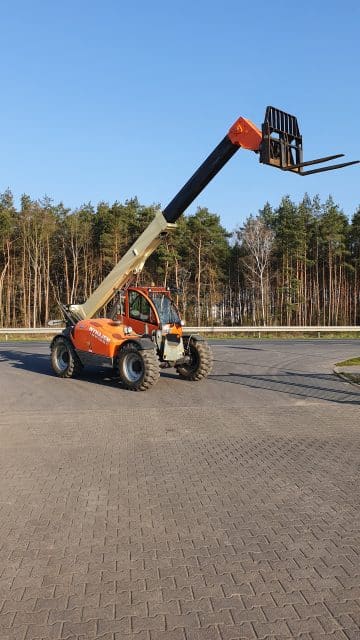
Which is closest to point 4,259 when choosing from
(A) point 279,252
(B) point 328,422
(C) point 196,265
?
(C) point 196,265

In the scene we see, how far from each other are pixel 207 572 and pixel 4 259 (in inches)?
2076

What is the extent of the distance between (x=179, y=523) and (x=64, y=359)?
10937mm

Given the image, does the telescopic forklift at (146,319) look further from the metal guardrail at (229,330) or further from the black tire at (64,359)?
the metal guardrail at (229,330)

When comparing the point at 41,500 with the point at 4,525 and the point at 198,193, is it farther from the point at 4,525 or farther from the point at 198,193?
the point at 198,193

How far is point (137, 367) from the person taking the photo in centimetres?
1302

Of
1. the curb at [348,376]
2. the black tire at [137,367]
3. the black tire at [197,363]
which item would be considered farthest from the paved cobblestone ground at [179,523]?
the curb at [348,376]

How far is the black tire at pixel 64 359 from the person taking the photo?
14.8m

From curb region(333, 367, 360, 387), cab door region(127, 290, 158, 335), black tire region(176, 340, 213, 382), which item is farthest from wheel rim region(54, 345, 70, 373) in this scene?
curb region(333, 367, 360, 387)

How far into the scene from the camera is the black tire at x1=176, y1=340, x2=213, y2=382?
46.6 feet

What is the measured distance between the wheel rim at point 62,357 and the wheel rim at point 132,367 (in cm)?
284

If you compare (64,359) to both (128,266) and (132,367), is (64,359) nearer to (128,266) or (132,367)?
(132,367)

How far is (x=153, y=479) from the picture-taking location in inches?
247

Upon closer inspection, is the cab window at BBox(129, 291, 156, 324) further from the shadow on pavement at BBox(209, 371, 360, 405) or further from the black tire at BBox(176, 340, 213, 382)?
the shadow on pavement at BBox(209, 371, 360, 405)

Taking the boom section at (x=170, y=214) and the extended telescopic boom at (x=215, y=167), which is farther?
the boom section at (x=170, y=214)
